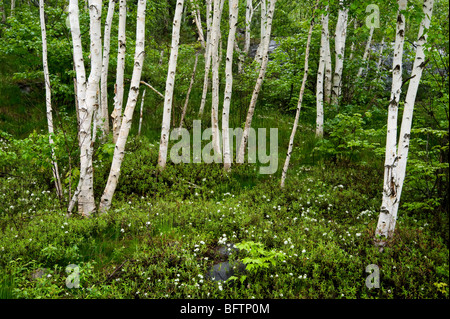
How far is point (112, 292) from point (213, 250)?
5.59ft

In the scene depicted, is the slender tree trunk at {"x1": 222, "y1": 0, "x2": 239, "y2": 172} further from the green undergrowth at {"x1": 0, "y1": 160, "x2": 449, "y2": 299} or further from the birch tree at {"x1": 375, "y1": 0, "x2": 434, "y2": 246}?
the birch tree at {"x1": 375, "y1": 0, "x2": 434, "y2": 246}

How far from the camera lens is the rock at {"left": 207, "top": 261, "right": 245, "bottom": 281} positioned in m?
4.49

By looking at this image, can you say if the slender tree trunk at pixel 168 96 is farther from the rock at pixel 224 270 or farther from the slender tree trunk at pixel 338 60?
the slender tree trunk at pixel 338 60

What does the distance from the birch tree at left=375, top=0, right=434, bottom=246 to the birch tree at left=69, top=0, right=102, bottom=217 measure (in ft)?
17.8

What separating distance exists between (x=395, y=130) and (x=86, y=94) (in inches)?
222

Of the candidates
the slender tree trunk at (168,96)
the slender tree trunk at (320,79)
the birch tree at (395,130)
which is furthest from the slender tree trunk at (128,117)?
the slender tree trunk at (320,79)

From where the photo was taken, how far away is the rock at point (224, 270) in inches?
177

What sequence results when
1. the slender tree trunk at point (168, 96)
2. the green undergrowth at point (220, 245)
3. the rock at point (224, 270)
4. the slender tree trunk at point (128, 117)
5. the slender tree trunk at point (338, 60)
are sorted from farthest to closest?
the slender tree trunk at point (338, 60)
the slender tree trunk at point (168, 96)
the slender tree trunk at point (128, 117)
the rock at point (224, 270)
the green undergrowth at point (220, 245)

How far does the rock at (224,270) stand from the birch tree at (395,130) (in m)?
2.46

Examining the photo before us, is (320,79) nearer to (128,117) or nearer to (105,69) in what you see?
(128,117)

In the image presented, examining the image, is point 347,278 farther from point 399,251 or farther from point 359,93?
point 359,93

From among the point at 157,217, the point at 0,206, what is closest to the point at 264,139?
the point at 157,217

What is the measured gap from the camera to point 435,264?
4.54 metres

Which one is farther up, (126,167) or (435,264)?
(126,167)
